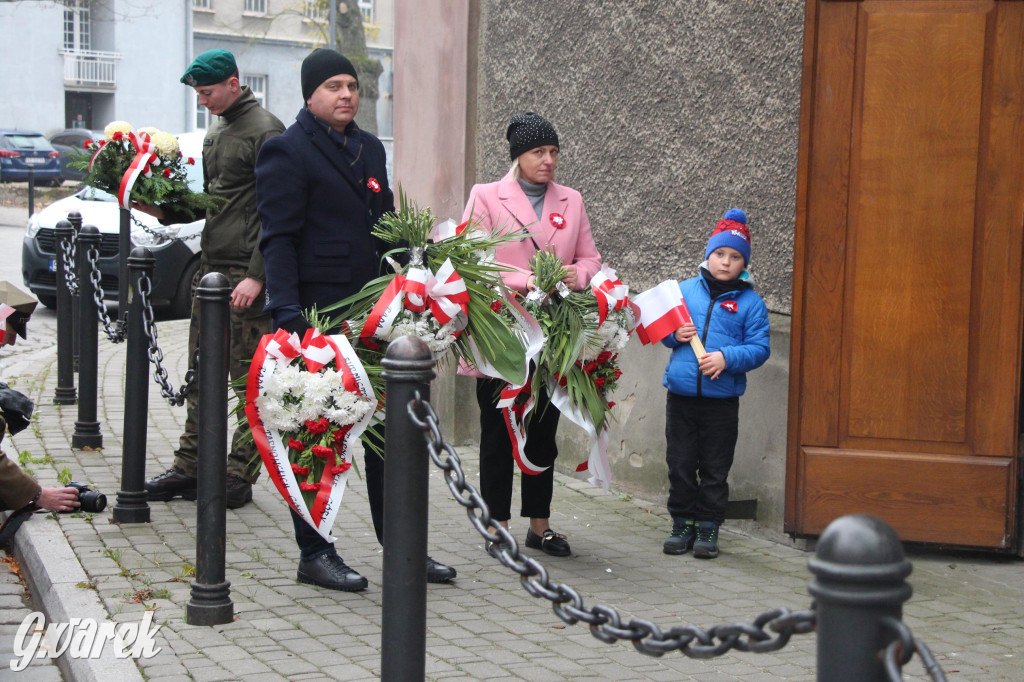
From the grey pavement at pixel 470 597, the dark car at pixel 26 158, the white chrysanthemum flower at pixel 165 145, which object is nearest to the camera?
the grey pavement at pixel 470 597

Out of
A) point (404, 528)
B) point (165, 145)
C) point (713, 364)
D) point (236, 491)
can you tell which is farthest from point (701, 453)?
point (165, 145)

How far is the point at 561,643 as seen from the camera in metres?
4.17

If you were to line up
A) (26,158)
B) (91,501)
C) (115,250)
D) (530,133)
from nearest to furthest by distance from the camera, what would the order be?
(530,133) → (91,501) → (115,250) → (26,158)

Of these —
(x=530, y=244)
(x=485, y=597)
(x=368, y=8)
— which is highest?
(x=368, y=8)

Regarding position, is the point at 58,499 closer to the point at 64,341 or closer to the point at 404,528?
the point at 404,528

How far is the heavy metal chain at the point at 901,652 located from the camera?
1.80 metres

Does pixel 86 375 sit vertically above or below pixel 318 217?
below

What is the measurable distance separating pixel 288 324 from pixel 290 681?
4.68 ft

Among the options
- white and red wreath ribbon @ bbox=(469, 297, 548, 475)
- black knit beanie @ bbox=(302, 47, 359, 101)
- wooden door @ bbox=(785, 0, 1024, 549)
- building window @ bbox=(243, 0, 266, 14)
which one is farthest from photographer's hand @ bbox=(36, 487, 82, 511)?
building window @ bbox=(243, 0, 266, 14)

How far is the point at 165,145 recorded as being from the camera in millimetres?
6098

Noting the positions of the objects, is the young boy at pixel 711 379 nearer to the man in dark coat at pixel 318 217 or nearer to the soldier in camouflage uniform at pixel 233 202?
the man in dark coat at pixel 318 217

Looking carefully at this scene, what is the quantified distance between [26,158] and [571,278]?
101 ft

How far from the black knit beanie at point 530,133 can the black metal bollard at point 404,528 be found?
7.92 ft

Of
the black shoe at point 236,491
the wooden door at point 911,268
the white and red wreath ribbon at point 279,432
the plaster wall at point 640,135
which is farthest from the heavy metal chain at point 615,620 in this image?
the black shoe at point 236,491
